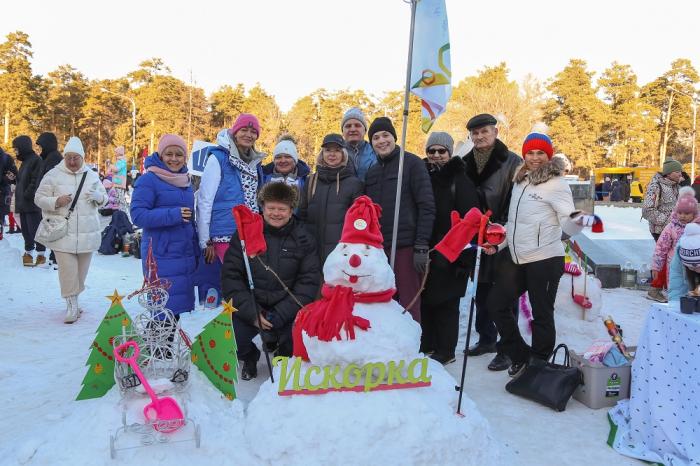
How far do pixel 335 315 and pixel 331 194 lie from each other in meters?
1.45

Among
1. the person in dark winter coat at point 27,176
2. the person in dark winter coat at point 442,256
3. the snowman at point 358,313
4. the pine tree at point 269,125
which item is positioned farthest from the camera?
the pine tree at point 269,125

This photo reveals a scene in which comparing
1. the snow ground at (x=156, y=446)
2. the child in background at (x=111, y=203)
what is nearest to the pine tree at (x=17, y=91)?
the child in background at (x=111, y=203)

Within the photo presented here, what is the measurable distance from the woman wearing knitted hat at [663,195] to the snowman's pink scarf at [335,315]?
6.04m

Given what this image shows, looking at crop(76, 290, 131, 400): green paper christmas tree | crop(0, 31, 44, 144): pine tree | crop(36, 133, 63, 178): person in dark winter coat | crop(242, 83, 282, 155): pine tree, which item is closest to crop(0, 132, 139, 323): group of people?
crop(36, 133, 63, 178): person in dark winter coat

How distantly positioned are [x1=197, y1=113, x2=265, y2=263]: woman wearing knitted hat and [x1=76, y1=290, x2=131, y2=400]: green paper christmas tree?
1.20m

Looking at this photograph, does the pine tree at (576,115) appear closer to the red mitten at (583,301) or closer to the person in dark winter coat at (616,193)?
the person in dark winter coat at (616,193)

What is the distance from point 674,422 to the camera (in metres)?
2.53

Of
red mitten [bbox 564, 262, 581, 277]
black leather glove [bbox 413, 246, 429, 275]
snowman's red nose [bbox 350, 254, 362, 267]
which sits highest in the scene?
snowman's red nose [bbox 350, 254, 362, 267]

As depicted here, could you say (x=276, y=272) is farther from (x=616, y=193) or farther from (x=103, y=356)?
(x=616, y=193)

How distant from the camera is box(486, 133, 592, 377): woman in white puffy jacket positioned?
133 inches

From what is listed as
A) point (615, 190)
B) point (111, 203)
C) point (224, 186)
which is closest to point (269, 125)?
point (615, 190)

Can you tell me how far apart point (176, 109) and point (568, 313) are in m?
39.3

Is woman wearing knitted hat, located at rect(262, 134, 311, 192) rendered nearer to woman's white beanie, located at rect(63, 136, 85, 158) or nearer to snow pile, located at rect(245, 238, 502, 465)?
snow pile, located at rect(245, 238, 502, 465)

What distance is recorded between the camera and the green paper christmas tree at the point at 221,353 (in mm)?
2908
